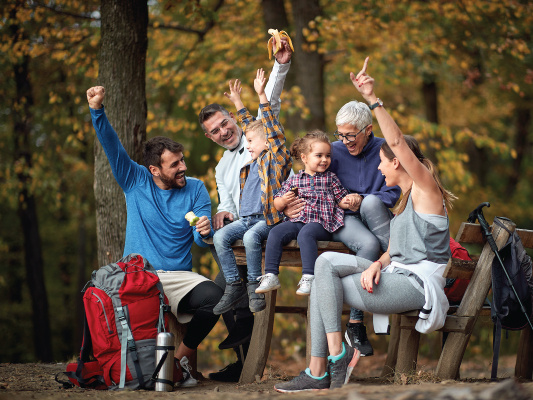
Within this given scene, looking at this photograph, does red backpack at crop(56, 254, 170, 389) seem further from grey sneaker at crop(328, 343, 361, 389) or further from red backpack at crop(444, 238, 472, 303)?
red backpack at crop(444, 238, 472, 303)

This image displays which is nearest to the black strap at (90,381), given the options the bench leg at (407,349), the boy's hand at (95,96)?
the boy's hand at (95,96)

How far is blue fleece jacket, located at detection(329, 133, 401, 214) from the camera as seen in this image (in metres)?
4.46

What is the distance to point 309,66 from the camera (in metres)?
10.3

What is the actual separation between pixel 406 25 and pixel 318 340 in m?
8.73

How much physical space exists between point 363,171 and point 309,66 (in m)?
6.14

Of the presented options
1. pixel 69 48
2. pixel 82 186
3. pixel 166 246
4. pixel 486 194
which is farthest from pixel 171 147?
pixel 486 194

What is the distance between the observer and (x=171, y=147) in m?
5.03

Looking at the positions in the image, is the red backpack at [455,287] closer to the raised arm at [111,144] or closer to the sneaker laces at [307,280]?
the sneaker laces at [307,280]

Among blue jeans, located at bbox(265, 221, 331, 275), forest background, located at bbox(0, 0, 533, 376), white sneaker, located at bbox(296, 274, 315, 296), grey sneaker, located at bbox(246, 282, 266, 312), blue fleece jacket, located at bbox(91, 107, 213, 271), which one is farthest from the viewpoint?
forest background, located at bbox(0, 0, 533, 376)

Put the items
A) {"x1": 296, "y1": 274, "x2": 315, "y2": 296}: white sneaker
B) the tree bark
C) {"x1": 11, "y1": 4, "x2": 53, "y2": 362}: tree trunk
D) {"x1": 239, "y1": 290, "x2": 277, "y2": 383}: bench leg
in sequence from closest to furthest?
{"x1": 296, "y1": 274, "x2": 315, "y2": 296}: white sneaker, {"x1": 239, "y1": 290, "x2": 277, "y2": 383}: bench leg, {"x1": 11, "y1": 4, "x2": 53, "y2": 362}: tree trunk, the tree bark

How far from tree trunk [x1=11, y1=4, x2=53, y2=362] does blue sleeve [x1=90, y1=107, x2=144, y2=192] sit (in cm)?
649

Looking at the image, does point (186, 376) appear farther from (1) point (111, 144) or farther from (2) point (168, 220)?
(1) point (111, 144)

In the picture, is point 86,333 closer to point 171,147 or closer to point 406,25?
point 171,147

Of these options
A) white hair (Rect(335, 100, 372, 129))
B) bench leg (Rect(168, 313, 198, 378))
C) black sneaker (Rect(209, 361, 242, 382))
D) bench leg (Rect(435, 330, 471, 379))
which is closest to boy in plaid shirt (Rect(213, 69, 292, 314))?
white hair (Rect(335, 100, 372, 129))
